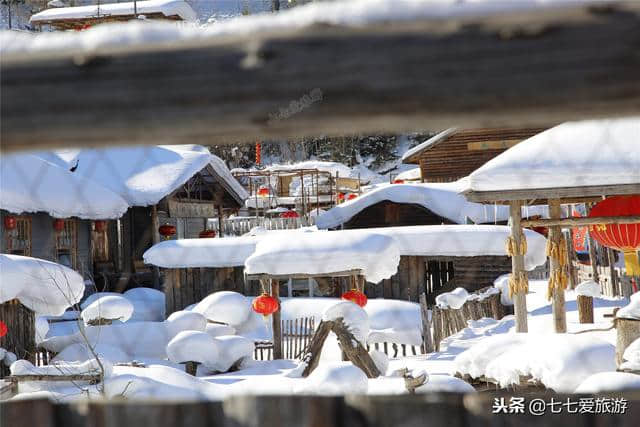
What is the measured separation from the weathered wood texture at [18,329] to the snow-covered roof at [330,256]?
3187 mm

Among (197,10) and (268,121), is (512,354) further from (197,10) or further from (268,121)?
(197,10)

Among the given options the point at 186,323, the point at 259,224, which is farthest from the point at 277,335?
the point at 259,224

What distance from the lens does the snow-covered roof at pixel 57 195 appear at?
14597 mm

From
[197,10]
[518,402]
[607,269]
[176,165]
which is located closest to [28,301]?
[518,402]

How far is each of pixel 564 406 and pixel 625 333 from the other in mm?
5158

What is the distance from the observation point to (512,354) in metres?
5.73

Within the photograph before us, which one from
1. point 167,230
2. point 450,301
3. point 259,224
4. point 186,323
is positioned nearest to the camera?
point 186,323

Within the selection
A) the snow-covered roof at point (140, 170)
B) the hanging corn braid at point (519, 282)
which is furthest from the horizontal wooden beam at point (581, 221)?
the snow-covered roof at point (140, 170)

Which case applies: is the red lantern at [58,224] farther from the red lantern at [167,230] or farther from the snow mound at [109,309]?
the snow mound at [109,309]

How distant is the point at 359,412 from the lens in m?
1.27

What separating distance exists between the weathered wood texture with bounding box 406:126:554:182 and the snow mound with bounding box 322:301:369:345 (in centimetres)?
1059

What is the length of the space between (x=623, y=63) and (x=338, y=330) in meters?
7.91

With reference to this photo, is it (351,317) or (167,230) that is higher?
(351,317)

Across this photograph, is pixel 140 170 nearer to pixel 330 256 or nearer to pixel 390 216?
pixel 390 216
